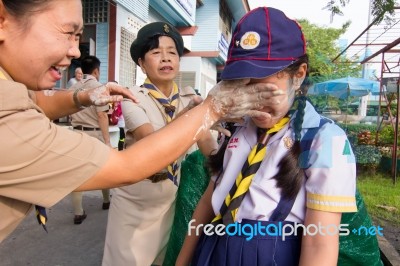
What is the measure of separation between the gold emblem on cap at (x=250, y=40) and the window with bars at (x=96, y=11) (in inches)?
251

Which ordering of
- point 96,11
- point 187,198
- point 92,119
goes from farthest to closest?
point 96,11 → point 92,119 → point 187,198

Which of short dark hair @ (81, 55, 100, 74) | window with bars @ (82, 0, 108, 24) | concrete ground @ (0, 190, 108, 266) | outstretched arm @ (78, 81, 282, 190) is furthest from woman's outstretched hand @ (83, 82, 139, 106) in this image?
window with bars @ (82, 0, 108, 24)

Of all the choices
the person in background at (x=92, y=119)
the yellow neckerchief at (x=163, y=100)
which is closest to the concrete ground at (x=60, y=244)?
the person in background at (x=92, y=119)

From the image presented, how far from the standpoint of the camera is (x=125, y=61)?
7.46 meters

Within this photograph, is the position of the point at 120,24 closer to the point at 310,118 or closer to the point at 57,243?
the point at 57,243

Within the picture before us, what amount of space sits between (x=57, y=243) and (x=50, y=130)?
2.71 metres

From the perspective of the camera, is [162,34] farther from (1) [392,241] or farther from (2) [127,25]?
(2) [127,25]

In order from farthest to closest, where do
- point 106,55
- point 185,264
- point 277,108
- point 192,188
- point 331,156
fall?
1. point 106,55
2. point 192,188
3. point 185,264
4. point 277,108
5. point 331,156

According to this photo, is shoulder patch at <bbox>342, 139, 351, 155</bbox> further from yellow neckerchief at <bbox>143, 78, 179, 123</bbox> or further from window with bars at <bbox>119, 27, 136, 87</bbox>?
window with bars at <bbox>119, 27, 136, 87</bbox>

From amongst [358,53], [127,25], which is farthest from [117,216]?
[358,53]

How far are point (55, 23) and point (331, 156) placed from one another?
971 millimetres

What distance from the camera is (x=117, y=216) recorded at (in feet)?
6.94

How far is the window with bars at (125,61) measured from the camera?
719cm

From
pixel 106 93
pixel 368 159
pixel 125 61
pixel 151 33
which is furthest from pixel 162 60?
pixel 125 61
